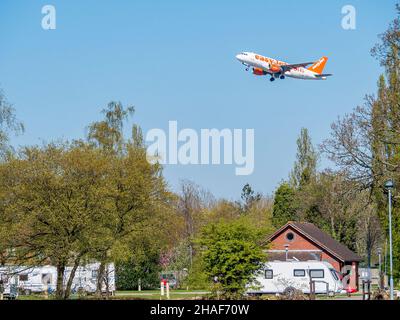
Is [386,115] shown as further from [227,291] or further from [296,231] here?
[296,231]

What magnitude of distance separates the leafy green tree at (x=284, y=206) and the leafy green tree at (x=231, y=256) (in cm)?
5624

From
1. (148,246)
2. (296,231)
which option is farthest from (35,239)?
(296,231)

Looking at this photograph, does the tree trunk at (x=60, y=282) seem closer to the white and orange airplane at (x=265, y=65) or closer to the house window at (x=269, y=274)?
the house window at (x=269, y=274)

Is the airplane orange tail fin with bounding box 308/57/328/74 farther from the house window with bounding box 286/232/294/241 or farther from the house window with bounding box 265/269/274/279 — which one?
the house window with bounding box 265/269/274/279

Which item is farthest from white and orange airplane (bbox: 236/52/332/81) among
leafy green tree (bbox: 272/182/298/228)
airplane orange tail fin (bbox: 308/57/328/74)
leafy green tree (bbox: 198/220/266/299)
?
leafy green tree (bbox: 198/220/266/299)

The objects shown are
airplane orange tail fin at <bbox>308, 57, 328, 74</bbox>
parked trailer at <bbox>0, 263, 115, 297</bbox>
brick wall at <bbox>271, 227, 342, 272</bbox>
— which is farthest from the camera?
airplane orange tail fin at <bbox>308, 57, 328, 74</bbox>

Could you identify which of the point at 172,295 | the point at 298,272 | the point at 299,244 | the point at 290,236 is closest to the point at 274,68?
the point at 290,236

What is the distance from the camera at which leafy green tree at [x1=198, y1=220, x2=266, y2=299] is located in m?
35.3

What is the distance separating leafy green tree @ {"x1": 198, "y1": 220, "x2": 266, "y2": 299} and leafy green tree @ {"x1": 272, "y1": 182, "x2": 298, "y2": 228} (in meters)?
56.2

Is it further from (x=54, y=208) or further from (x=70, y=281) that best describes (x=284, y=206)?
(x=54, y=208)

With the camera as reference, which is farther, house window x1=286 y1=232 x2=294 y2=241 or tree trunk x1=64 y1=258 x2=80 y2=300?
house window x1=286 y1=232 x2=294 y2=241
